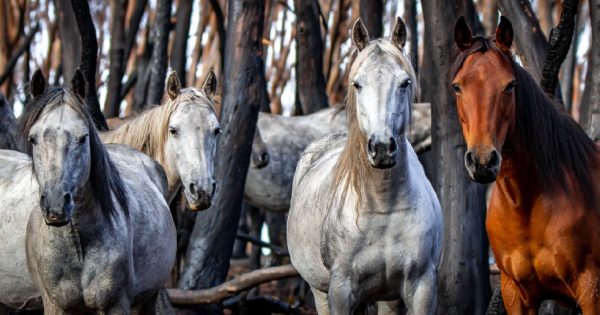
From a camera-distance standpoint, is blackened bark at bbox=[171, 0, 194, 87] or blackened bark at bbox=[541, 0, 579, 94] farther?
blackened bark at bbox=[171, 0, 194, 87]

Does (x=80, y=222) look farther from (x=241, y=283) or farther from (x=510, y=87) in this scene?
(x=241, y=283)

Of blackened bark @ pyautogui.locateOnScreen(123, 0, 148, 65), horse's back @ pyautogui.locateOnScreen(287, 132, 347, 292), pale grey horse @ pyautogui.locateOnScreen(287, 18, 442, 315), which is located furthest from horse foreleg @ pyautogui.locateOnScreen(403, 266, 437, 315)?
blackened bark @ pyautogui.locateOnScreen(123, 0, 148, 65)

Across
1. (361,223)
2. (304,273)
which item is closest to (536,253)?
(361,223)

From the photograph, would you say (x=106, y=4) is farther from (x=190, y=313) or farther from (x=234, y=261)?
(x=190, y=313)

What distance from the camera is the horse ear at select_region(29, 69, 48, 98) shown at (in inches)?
236

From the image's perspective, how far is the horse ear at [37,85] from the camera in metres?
6.00

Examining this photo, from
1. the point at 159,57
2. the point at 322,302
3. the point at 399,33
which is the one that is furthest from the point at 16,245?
the point at 159,57

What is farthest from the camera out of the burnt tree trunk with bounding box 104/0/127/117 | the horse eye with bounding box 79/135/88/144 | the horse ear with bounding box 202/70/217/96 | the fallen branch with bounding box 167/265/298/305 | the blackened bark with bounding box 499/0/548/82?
the burnt tree trunk with bounding box 104/0/127/117

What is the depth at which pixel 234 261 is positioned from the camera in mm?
16734

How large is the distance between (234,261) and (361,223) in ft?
34.7

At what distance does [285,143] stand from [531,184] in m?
6.77

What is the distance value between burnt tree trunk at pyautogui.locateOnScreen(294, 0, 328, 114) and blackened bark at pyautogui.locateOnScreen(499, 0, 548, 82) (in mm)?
4429

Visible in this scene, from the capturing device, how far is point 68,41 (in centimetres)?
1156

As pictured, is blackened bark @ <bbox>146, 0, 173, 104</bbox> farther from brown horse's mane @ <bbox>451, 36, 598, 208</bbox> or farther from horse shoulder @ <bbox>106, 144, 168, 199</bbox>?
brown horse's mane @ <bbox>451, 36, 598, 208</bbox>
